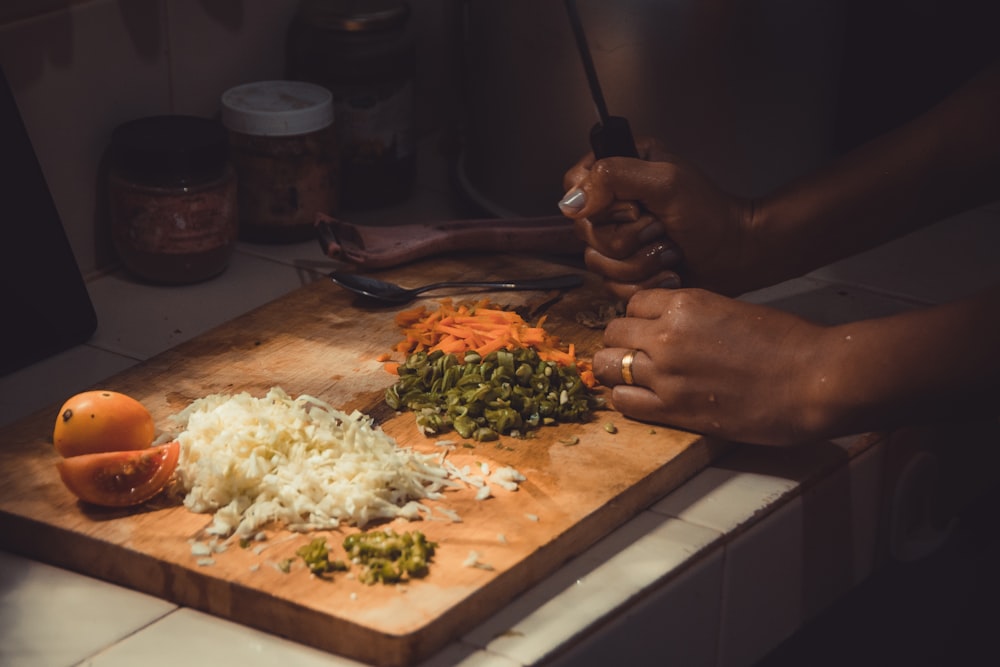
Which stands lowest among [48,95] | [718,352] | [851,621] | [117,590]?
[851,621]

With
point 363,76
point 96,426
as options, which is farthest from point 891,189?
point 96,426

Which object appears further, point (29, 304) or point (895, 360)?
point (29, 304)

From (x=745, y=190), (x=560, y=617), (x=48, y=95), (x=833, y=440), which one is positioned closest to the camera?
(x=560, y=617)

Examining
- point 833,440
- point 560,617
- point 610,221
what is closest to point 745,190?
point 610,221

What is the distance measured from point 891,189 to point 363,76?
623 mm

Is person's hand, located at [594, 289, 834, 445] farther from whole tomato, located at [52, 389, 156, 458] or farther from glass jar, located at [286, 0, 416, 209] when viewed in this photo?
glass jar, located at [286, 0, 416, 209]

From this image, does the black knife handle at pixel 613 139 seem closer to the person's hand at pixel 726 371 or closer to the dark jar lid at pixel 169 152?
the person's hand at pixel 726 371

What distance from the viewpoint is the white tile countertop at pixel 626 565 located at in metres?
0.94

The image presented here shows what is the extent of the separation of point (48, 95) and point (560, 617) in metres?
0.77

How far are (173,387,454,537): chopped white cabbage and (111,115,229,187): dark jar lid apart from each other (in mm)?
349

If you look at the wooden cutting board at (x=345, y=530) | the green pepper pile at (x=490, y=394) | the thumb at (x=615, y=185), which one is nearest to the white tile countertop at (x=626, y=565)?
the wooden cutting board at (x=345, y=530)

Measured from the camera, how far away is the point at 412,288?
1.40m

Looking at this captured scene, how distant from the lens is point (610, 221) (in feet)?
4.29

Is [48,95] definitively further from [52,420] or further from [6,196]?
[52,420]
